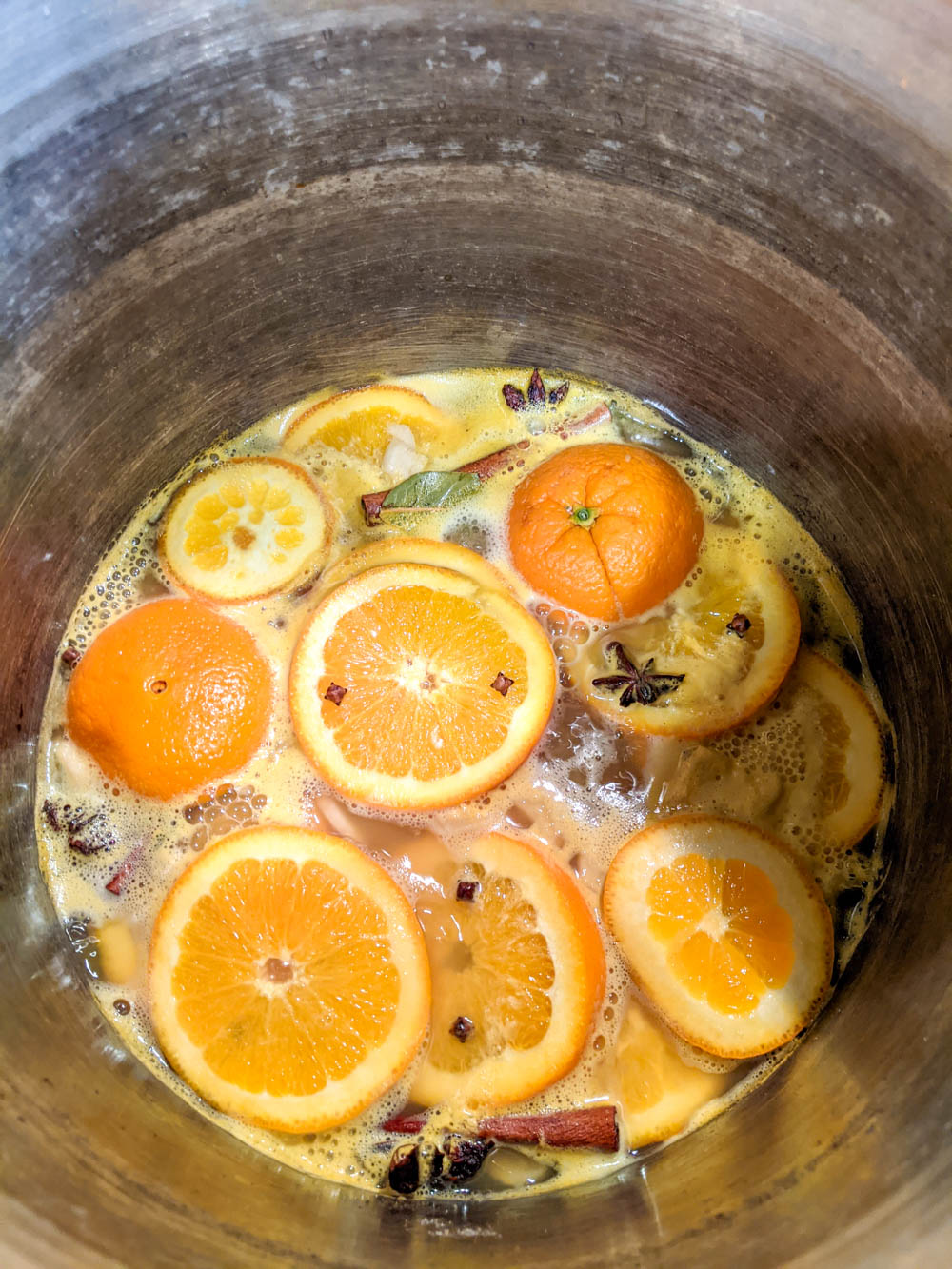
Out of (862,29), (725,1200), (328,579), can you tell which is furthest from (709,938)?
(862,29)

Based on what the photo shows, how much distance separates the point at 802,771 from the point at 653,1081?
748 millimetres

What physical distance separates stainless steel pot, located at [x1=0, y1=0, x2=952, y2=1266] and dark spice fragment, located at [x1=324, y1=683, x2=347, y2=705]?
0.69 m

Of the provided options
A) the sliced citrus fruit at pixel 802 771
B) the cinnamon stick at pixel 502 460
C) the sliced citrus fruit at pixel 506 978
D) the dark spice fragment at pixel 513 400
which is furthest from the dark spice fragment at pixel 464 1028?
the dark spice fragment at pixel 513 400

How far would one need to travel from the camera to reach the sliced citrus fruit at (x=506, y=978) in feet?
5.51

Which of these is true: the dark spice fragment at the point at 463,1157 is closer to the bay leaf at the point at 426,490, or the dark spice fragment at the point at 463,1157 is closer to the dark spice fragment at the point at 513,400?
the bay leaf at the point at 426,490

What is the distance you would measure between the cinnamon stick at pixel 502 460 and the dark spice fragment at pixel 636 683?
563 mm

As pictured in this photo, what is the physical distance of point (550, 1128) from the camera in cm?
172

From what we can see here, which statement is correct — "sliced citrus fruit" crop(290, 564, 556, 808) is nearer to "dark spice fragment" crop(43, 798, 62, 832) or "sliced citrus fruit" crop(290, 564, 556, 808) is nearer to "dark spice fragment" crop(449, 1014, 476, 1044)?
"dark spice fragment" crop(449, 1014, 476, 1044)

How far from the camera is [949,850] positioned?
165cm

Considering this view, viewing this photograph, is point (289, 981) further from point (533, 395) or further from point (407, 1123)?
point (533, 395)

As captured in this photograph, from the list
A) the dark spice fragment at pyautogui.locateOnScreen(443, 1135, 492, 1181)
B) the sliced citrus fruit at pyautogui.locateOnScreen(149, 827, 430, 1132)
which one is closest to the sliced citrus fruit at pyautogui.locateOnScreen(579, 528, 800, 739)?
the sliced citrus fruit at pyautogui.locateOnScreen(149, 827, 430, 1132)

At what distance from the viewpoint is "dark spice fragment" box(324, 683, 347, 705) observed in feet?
5.87

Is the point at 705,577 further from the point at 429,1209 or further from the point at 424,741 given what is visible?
the point at 429,1209

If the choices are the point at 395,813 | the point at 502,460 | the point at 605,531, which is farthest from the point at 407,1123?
the point at 502,460
